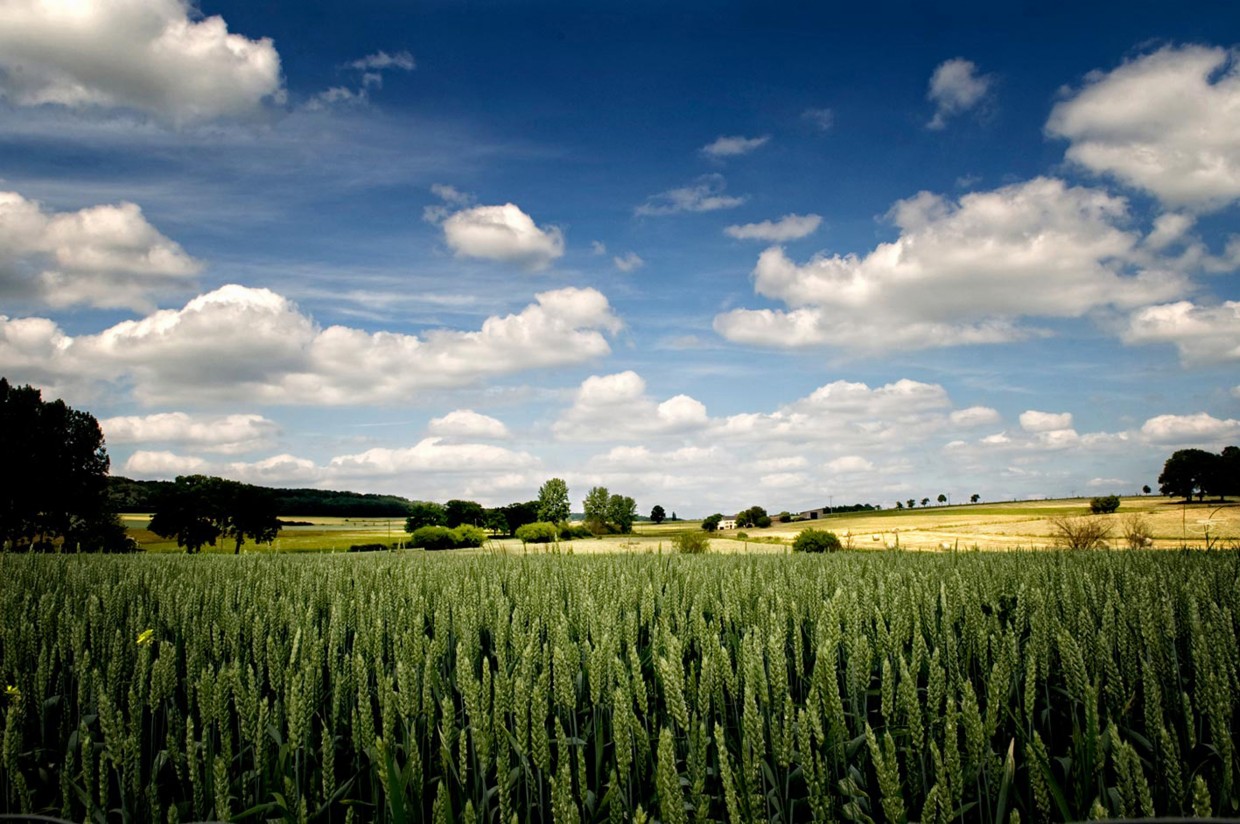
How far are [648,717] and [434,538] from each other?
152 ft

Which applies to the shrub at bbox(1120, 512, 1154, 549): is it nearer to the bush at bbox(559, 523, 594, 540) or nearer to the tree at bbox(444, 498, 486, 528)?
the bush at bbox(559, 523, 594, 540)

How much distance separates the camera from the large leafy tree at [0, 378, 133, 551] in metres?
48.5

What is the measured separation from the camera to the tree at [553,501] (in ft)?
336

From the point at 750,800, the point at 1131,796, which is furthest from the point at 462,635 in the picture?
the point at 1131,796

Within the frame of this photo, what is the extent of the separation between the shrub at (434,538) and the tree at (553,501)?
53539mm

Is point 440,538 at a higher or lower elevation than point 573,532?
higher

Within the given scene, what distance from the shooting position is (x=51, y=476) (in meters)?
50.2

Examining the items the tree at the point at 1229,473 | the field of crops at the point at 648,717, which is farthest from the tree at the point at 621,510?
the field of crops at the point at 648,717

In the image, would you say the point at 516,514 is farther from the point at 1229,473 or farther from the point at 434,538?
the point at 1229,473

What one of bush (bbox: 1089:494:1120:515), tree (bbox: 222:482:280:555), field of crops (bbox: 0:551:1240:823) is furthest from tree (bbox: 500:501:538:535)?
field of crops (bbox: 0:551:1240:823)

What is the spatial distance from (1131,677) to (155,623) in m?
6.22

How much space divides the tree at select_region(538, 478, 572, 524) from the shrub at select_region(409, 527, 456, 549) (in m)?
53.5

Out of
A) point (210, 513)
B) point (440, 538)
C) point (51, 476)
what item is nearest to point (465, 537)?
point (440, 538)

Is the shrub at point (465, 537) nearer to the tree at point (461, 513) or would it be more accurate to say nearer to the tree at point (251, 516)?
the tree at point (251, 516)
